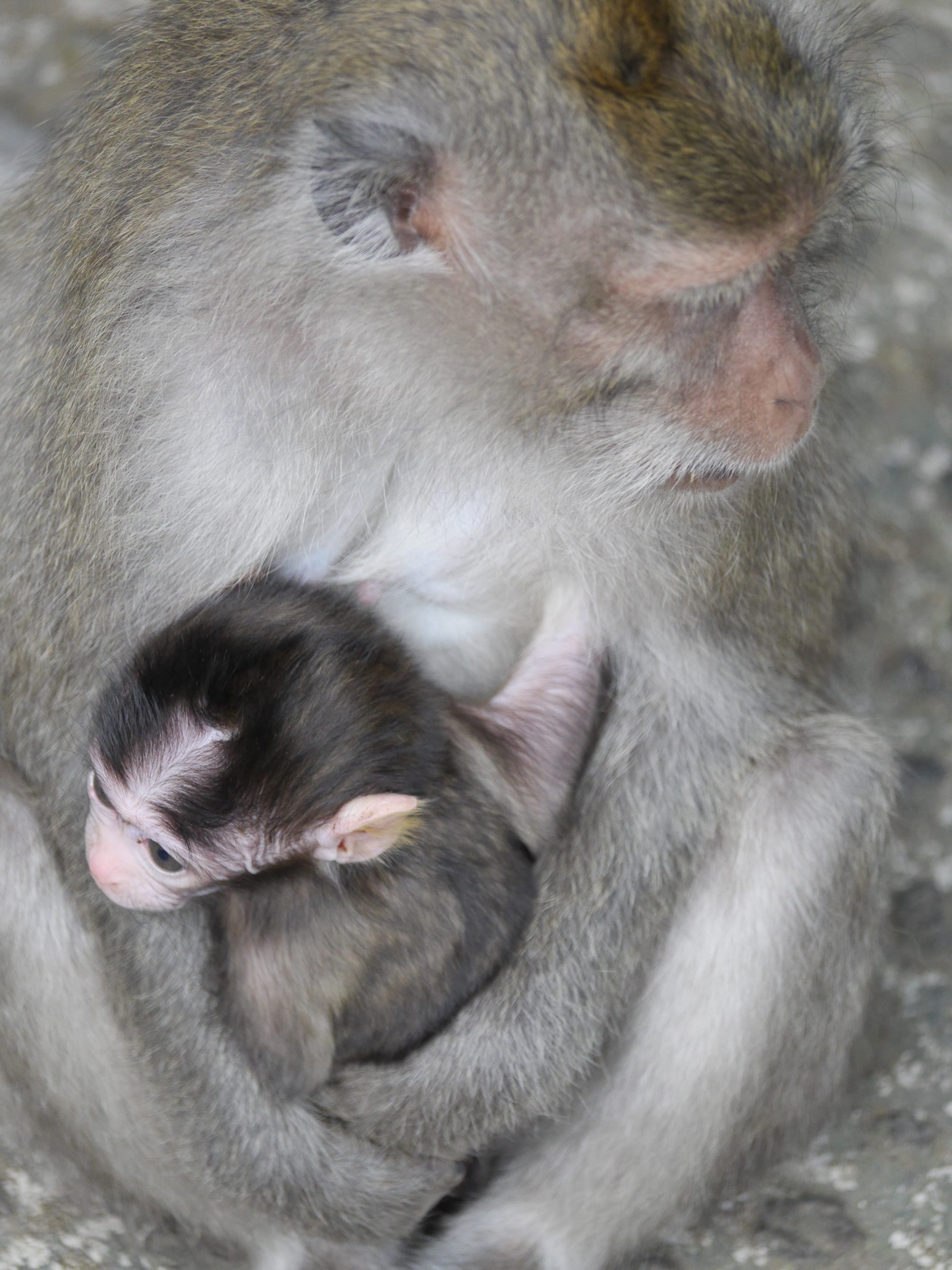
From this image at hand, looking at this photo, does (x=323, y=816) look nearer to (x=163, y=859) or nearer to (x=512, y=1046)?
(x=163, y=859)

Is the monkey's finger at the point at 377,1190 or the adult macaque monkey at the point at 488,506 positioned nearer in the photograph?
the adult macaque monkey at the point at 488,506

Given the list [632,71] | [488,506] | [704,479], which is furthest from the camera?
[488,506]

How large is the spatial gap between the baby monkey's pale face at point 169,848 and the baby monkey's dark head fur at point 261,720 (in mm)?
18

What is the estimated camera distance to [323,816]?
7.30 ft

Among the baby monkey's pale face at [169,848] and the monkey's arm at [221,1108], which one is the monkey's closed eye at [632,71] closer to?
the baby monkey's pale face at [169,848]

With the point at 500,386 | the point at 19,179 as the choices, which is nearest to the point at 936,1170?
the point at 500,386

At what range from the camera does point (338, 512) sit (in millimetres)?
2369

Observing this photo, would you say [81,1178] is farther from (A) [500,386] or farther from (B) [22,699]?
(A) [500,386]

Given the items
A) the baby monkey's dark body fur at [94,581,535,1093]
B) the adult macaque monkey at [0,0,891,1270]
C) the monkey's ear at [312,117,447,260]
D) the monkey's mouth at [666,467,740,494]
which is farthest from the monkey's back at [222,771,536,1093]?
the monkey's ear at [312,117,447,260]

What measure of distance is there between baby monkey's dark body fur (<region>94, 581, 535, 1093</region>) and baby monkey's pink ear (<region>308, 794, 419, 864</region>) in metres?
0.04

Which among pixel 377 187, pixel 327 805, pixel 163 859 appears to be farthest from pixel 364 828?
pixel 377 187

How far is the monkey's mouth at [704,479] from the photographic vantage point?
7.00ft

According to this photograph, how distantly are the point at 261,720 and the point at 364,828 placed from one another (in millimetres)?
195

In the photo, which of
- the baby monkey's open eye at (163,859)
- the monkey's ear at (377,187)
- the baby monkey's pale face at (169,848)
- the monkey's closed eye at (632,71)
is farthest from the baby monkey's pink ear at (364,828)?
the monkey's closed eye at (632,71)
